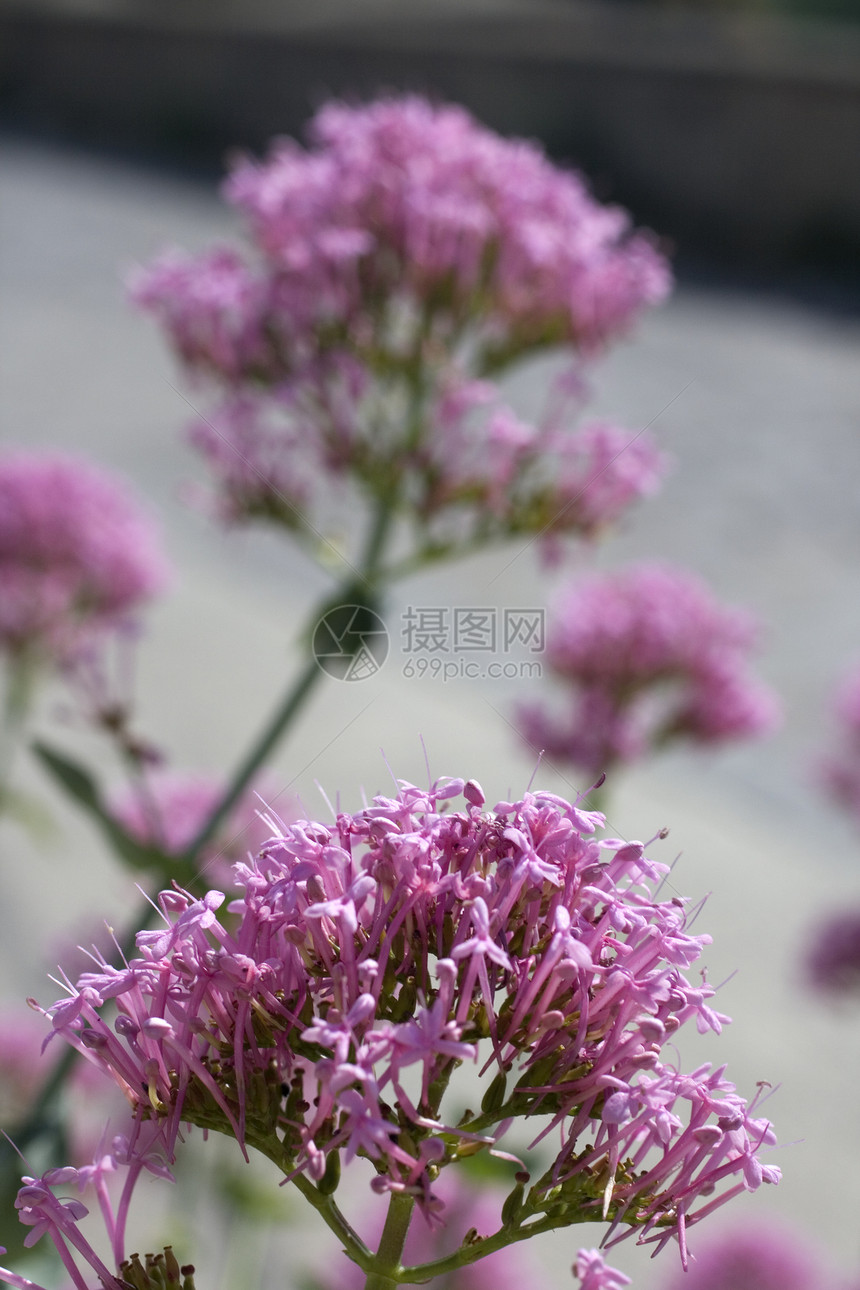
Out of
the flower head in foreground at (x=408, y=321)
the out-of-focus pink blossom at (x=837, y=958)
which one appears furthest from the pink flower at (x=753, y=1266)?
the flower head in foreground at (x=408, y=321)

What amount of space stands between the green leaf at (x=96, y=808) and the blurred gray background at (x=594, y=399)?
58mm

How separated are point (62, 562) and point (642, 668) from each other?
53 cm

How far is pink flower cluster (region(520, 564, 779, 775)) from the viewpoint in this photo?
118cm

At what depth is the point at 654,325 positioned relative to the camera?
4914mm

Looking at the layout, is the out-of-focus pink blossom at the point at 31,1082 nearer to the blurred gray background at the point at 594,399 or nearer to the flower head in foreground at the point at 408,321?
the blurred gray background at the point at 594,399

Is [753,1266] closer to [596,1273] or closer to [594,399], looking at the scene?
[594,399]

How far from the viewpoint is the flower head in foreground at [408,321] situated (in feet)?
3.19

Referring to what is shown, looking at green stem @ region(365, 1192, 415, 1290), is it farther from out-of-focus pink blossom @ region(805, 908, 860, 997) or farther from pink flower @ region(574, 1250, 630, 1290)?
out-of-focus pink blossom @ region(805, 908, 860, 997)

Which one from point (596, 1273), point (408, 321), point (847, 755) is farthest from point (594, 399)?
point (596, 1273)

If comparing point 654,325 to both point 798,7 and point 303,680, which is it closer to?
point 303,680

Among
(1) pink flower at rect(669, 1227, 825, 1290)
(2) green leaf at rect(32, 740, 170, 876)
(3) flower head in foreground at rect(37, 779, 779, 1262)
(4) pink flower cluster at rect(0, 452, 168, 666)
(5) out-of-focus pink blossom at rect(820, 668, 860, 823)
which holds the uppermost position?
(5) out-of-focus pink blossom at rect(820, 668, 860, 823)

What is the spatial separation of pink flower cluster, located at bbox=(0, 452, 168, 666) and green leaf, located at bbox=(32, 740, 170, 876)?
0.27m

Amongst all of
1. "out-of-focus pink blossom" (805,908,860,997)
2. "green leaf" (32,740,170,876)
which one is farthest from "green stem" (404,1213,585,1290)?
"out-of-focus pink blossom" (805,908,860,997)

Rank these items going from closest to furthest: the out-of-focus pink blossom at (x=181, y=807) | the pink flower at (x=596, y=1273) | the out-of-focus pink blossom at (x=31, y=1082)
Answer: the pink flower at (x=596, y=1273), the out-of-focus pink blossom at (x=181, y=807), the out-of-focus pink blossom at (x=31, y=1082)
